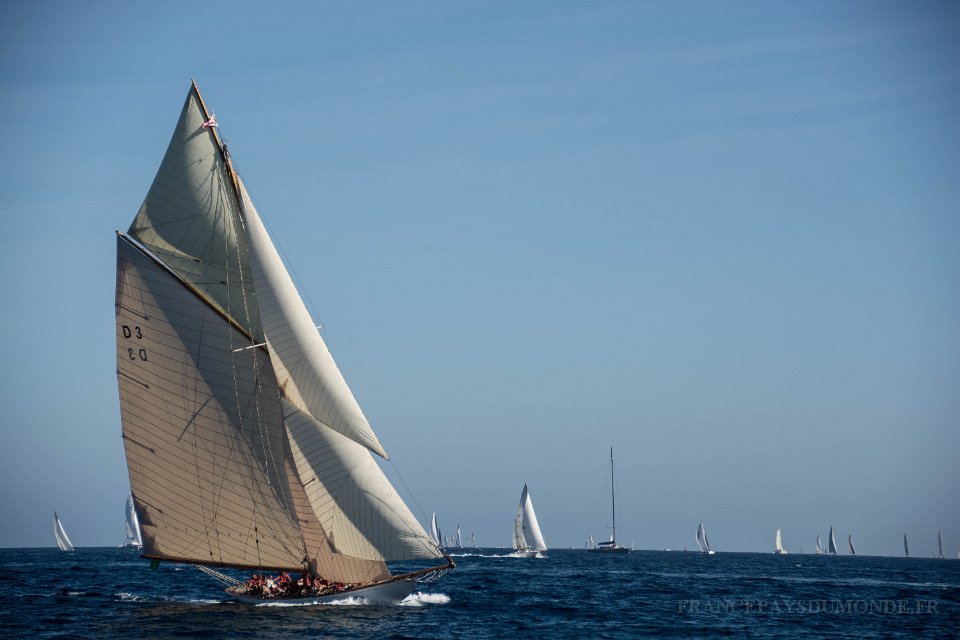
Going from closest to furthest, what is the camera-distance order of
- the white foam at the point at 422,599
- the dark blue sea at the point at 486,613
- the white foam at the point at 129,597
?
the dark blue sea at the point at 486,613 → the white foam at the point at 422,599 → the white foam at the point at 129,597

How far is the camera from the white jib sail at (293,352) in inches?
1731

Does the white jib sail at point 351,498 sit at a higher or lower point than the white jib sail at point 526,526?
lower

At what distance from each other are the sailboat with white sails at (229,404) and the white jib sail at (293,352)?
0.19 ft

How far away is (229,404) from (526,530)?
137 meters

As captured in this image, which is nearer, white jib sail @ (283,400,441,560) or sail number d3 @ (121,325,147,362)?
white jib sail @ (283,400,441,560)

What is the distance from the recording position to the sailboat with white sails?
146 ft

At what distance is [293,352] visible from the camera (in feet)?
145

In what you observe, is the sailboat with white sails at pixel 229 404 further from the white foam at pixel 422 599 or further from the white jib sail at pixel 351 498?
the white foam at pixel 422 599

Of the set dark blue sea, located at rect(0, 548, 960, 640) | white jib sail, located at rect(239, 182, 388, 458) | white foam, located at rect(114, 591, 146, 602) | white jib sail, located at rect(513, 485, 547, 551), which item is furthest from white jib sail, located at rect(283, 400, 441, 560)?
white jib sail, located at rect(513, 485, 547, 551)

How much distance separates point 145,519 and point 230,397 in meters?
7.27

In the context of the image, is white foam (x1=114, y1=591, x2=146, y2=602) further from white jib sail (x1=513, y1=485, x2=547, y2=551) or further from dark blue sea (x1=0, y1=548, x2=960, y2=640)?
white jib sail (x1=513, y1=485, x2=547, y2=551)

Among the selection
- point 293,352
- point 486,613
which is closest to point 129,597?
point 486,613

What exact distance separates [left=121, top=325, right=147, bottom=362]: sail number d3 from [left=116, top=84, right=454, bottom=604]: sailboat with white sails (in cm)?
4

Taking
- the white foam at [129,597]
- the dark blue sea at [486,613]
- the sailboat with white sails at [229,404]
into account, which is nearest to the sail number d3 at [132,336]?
the sailboat with white sails at [229,404]
